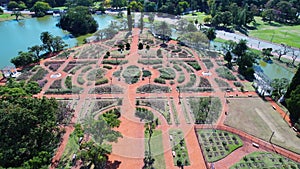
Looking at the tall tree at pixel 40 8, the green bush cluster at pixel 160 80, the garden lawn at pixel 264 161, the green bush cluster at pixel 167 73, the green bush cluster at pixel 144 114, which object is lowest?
the garden lawn at pixel 264 161

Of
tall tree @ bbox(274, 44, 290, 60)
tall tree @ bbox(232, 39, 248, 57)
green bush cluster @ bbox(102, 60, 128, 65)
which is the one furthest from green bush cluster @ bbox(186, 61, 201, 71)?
tall tree @ bbox(274, 44, 290, 60)

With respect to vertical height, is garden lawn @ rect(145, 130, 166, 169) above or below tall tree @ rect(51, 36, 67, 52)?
below

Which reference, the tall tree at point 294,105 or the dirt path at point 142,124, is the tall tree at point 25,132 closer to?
the dirt path at point 142,124

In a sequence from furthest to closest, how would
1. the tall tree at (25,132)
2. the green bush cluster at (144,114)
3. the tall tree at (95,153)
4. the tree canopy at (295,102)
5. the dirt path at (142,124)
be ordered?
the tree canopy at (295,102), the green bush cluster at (144,114), the dirt path at (142,124), the tall tree at (95,153), the tall tree at (25,132)

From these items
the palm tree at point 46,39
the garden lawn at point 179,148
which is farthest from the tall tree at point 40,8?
the garden lawn at point 179,148

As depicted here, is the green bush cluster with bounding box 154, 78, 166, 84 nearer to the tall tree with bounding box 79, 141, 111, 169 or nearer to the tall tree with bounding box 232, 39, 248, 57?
the tall tree with bounding box 79, 141, 111, 169

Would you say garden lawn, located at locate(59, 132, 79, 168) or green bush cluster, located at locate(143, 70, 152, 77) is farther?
green bush cluster, located at locate(143, 70, 152, 77)

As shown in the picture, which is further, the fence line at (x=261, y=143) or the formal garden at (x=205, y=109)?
the formal garden at (x=205, y=109)
